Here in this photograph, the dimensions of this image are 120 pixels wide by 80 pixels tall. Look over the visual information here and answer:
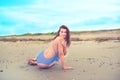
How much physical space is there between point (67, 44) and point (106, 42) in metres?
0.22

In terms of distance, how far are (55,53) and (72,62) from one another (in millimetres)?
88

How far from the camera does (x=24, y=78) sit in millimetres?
2299

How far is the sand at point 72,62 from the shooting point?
2.28m

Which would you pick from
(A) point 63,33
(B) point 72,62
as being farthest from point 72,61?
(A) point 63,33

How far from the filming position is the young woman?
235cm

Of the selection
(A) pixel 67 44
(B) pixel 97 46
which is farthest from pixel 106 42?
(A) pixel 67 44

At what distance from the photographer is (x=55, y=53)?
95.7 inches

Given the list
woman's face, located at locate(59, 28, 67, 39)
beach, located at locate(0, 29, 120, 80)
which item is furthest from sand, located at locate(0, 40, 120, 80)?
woman's face, located at locate(59, 28, 67, 39)

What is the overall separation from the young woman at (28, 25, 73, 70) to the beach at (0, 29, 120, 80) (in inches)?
1.1

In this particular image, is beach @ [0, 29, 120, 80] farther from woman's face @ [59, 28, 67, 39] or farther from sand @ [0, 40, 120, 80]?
woman's face @ [59, 28, 67, 39]

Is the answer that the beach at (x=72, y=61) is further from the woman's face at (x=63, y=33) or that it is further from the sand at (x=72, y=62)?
the woman's face at (x=63, y=33)

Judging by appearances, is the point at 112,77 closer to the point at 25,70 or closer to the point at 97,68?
the point at 97,68

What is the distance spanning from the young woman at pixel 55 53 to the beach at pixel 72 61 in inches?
1.1

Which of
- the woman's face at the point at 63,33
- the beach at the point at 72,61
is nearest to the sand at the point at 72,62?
the beach at the point at 72,61
